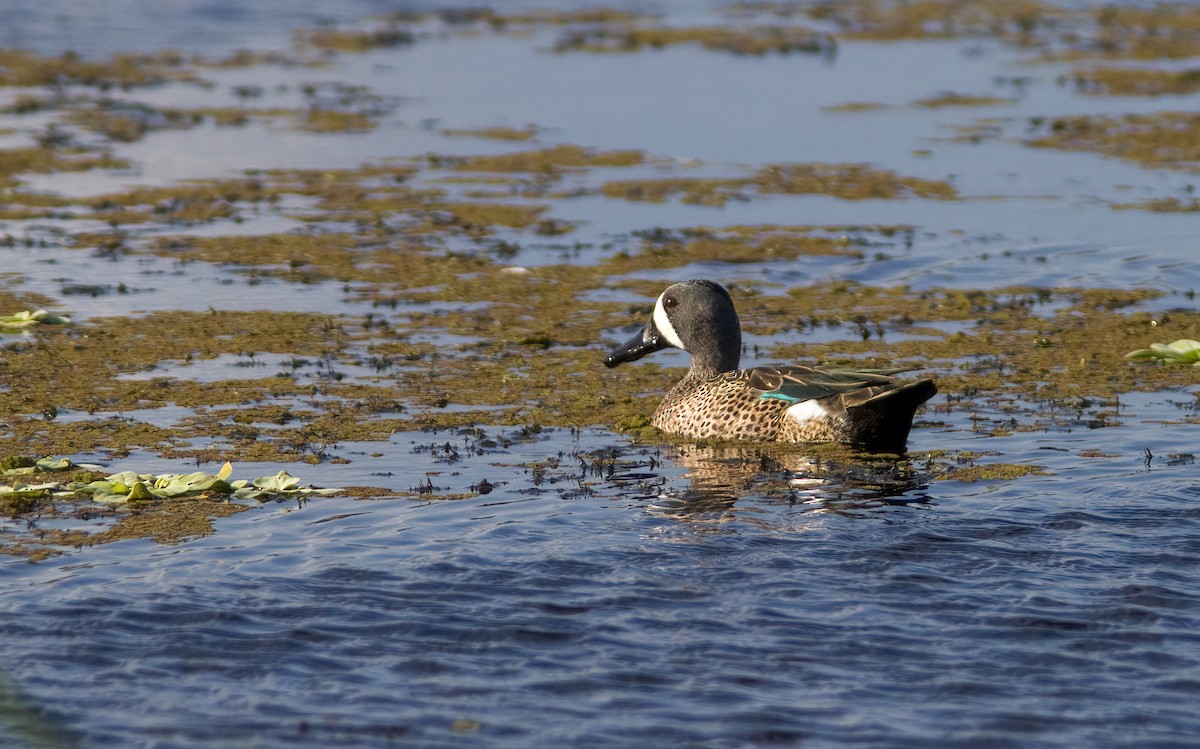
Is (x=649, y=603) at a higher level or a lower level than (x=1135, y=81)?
lower

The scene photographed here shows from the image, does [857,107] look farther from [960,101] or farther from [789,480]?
[789,480]

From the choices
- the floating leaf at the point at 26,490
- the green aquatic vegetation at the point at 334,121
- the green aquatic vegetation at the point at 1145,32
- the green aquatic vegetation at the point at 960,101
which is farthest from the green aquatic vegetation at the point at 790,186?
the green aquatic vegetation at the point at 1145,32

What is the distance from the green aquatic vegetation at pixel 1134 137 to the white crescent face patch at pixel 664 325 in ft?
32.2

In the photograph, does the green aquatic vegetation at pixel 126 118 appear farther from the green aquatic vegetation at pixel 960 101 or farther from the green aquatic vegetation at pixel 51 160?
the green aquatic vegetation at pixel 960 101

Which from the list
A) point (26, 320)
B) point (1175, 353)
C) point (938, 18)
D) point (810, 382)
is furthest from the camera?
point (938, 18)

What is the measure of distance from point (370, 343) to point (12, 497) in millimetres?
4042

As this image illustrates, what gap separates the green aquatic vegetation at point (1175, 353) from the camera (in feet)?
35.1

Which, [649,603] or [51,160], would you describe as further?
[51,160]

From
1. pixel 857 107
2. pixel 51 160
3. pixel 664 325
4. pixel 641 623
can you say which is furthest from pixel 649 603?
pixel 857 107

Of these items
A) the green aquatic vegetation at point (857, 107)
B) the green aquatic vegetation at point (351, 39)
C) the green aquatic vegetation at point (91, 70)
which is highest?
the green aquatic vegetation at point (351, 39)

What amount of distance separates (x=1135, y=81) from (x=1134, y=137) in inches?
205

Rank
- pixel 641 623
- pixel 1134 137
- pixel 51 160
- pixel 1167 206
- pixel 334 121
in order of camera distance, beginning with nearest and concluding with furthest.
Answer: pixel 641 623
pixel 1167 206
pixel 51 160
pixel 1134 137
pixel 334 121

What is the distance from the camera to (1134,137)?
19.9 meters

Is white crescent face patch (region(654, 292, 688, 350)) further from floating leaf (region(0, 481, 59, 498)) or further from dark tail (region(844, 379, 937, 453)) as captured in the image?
floating leaf (region(0, 481, 59, 498))
